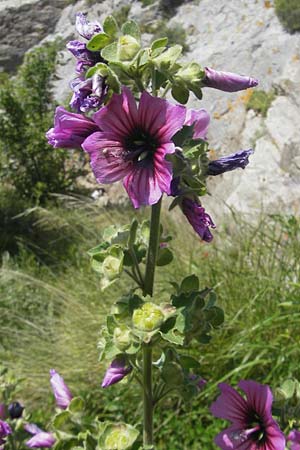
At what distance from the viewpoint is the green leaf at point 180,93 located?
91 centimetres

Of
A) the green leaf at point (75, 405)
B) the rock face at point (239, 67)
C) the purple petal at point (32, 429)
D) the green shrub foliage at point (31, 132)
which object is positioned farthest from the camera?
the green shrub foliage at point (31, 132)

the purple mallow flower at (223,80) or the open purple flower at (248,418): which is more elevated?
the purple mallow flower at (223,80)

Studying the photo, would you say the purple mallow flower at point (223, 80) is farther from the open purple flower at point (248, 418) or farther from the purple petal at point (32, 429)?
the purple petal at point (32, 429)

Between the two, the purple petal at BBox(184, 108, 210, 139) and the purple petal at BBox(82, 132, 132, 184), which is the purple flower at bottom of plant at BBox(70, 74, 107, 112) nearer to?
the purple petal at BBox(82, 132, 132, 184)

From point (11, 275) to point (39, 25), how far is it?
32.6 ft

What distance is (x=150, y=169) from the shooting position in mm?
923

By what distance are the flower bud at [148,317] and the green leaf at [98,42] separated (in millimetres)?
417

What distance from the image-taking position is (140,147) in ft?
3.15

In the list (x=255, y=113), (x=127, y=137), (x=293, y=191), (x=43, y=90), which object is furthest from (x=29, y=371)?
(x=255, y=113)

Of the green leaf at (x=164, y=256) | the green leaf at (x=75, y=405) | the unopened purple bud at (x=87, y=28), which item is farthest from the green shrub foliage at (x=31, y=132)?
the unopened purple bud at (x=87, y=28)

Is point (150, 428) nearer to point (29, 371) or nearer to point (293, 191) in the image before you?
point (29, 371)

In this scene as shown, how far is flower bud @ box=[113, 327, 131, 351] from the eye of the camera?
0.97 m

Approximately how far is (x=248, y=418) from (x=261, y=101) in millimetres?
6303

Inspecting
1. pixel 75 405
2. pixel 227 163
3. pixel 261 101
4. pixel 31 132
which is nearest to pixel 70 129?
pixel 227 163
